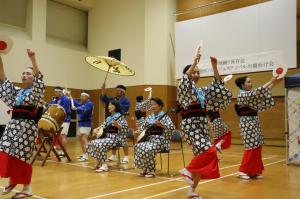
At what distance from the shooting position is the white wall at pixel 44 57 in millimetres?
12016

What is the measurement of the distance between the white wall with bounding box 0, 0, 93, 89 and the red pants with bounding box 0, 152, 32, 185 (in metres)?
8.86

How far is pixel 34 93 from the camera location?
3.78 m

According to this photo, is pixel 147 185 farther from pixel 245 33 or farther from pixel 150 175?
pixel 245 33

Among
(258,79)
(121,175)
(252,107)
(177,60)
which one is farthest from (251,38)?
(121,175)

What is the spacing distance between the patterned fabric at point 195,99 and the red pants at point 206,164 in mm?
62

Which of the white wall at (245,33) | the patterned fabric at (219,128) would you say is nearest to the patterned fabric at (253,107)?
the patterned fabric at (219,128)

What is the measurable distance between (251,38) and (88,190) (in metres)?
8.26

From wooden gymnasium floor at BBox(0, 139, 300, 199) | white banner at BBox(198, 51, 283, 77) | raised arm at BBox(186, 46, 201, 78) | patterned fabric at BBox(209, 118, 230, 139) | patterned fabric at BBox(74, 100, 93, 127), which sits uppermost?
white banner at BBox(198, 51, 283, 77)

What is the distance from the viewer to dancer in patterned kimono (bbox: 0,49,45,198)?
371 centimetres

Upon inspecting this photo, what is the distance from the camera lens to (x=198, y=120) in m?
3.85

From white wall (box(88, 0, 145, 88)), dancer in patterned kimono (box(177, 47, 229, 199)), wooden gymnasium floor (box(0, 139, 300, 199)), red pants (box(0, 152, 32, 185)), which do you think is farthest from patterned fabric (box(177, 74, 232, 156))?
white wall (box(88, 0, 145, 88))

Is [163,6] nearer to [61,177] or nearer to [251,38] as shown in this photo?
[251,38]

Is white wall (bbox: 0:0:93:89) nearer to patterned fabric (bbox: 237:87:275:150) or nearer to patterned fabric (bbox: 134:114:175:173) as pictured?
patterned fabric (bbox: 134:114:175:173)

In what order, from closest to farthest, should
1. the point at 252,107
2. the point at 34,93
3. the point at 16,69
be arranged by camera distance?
the point at 34,93, the point at 252,107, the point at 16,69
